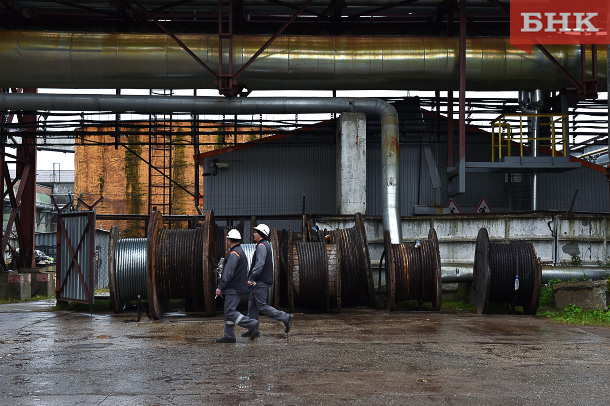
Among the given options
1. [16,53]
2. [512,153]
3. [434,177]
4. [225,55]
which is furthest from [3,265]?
[512,153]

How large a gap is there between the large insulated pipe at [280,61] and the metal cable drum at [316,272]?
18.1ft

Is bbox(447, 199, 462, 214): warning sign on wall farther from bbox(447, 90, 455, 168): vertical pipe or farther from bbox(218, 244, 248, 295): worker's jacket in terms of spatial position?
bbox(218, 244, 248, 295): worker's jacket

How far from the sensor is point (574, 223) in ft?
49.8

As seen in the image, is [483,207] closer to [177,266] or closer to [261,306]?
[177,266]

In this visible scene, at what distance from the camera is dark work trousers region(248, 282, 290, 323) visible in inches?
337

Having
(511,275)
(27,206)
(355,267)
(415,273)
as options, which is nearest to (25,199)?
(27,206)

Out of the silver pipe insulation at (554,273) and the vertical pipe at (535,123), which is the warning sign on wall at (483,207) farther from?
the silver pipe insulation at (554,273)

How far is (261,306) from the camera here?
8547 mm

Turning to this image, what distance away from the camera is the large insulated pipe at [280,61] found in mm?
15352

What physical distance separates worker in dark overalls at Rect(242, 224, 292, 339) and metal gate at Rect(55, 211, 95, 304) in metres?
4.89

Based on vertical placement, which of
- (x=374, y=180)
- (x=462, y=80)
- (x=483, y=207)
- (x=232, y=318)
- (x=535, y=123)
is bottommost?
(x=232, y=318)

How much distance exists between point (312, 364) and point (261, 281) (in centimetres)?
247

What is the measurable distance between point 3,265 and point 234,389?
17.6m

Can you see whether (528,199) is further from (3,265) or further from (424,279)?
(3,265)
